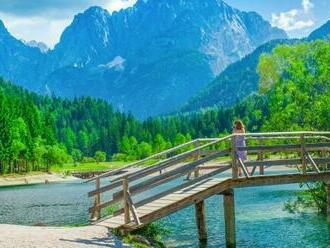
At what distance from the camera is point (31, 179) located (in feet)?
458

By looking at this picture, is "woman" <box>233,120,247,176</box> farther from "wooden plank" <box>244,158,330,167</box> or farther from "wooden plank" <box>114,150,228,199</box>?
"wooden plank" <box>114,150,228,199</box>

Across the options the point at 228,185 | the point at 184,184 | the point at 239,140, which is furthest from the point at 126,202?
the point at 239,140

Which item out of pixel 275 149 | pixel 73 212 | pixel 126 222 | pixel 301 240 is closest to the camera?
pixel 126 222

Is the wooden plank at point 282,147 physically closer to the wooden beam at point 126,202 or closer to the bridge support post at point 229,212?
the bridge support post at point 229,212

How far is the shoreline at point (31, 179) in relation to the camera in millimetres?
129913

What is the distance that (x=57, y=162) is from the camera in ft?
533

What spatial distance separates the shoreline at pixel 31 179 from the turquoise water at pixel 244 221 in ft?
218

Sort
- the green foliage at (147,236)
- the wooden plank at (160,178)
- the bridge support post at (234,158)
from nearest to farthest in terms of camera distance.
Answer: the green foliage at (147,236), the wooden plank at (160,178), the bridge support post at (234,158)

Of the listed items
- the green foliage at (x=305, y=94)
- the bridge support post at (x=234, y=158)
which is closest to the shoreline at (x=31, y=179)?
the green foliage at (x=305, y=94)

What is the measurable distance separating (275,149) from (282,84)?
13445 mm

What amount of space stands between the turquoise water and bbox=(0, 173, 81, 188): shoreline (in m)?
66.6

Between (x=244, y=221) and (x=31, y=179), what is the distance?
106 metres

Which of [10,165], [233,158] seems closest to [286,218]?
[233,158]

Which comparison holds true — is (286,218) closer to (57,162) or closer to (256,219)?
(256,219)
